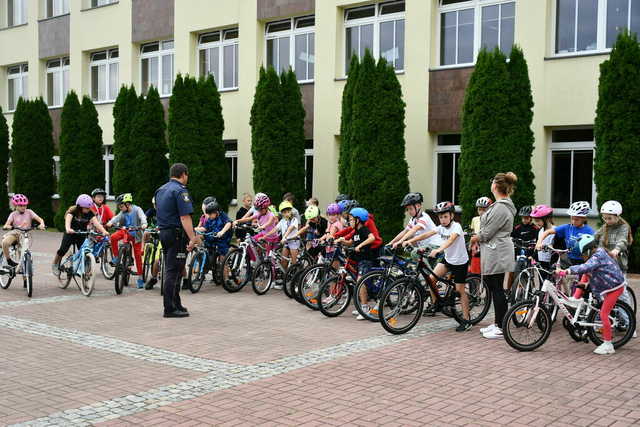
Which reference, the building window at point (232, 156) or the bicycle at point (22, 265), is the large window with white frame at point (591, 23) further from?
the bicycle at point (22, 265)

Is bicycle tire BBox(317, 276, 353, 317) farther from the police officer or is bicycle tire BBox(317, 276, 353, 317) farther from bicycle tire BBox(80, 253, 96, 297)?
bicycle tire BBox(80, 253, 96, 297)

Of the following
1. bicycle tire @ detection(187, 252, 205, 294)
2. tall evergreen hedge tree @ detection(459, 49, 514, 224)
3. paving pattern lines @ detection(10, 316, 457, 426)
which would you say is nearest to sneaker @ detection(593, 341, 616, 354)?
paving pattern lines @ detection(10, 316, 457, 426)

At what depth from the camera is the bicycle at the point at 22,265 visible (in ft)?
37.6

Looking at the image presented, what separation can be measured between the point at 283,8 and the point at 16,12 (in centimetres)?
1699

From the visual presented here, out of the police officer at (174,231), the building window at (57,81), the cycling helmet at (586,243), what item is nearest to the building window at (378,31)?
the police officer at (174,231)

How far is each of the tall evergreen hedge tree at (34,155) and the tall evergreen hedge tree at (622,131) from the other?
22.0 meters

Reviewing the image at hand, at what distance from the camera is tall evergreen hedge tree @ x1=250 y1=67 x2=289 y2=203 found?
785 inches

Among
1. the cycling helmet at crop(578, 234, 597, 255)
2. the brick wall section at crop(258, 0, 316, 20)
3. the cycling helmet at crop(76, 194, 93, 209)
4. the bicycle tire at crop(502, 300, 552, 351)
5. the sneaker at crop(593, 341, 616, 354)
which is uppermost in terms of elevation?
the brick wall section at crop(258, 0, 316, 20)

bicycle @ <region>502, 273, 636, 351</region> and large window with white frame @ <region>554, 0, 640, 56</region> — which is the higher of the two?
large window with white frame @ <region>554, 0, 640, 56</region>

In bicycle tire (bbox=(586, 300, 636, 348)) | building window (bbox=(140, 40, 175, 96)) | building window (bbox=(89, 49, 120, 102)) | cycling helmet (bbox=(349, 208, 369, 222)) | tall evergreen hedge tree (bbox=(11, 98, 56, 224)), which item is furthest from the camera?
tall evergreen hedge tree (bbox=(11, 98, 56, 224))

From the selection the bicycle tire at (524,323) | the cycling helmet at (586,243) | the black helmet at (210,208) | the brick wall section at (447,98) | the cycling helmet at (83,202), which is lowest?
the bicycle tire at (524,323)

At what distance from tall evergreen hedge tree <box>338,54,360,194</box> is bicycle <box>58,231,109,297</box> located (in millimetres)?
7555

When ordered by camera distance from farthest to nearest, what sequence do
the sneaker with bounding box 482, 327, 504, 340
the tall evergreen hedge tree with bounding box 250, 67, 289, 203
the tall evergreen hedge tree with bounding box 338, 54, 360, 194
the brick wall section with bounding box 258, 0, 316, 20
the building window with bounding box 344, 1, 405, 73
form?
the brick wall section with bounding box 258, 0, 316, 20, the tall evergreen hedge tree with bounding box 250, 67, 289, 203, the building window with bounding box 344, 1, 405, 73, the tall evergreen hedge tree with bounding box 338, 54, 360, 194, the sneaker with bounding box 482, 327, 504, 340

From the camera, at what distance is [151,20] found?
25625mm
